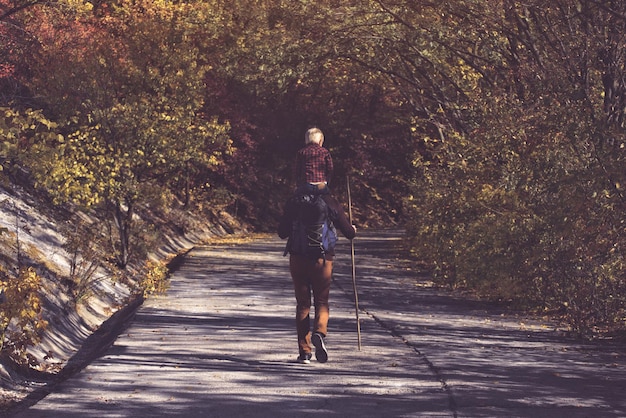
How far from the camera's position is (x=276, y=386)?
10.4 meters

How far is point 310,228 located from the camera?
467 inches

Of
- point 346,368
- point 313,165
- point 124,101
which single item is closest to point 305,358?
point 346,368

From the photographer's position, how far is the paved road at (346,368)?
370 inches

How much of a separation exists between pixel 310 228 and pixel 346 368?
1.44 metres

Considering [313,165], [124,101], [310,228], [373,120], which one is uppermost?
[373,120]

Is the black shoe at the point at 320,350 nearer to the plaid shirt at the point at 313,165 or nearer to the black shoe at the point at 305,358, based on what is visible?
the black shoe at the point at 305,358

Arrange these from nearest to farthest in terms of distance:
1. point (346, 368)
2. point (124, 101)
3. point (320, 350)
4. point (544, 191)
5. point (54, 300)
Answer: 1. point (346, 368)
2. point (320, 350)
3. point (544, 191)
4. point (54, 300)
5. point (124, 101)

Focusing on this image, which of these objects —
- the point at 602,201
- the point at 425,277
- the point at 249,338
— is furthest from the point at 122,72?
the point at 602,201

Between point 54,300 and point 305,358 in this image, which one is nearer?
point 305,358

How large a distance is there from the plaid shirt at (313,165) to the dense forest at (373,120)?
2.38m

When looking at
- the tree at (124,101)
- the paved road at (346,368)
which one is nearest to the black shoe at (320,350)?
the paved road at (346,368)

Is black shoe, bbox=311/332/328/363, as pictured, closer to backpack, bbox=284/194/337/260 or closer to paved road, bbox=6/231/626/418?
paved road, bbox=6/231/626/418

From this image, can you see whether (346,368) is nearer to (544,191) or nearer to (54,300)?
(544,191)

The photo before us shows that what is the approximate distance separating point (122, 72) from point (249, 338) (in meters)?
14.1
